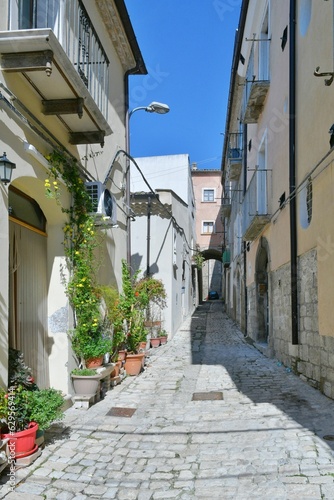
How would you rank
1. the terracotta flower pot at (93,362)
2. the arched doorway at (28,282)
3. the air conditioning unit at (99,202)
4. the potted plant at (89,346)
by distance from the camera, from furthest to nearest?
1. the air conditioning unit at (99,202)
2. the terracotta flower pot at (93,362)
3. the potted plant at (89,346)
4. the arched doorway at (28,282)

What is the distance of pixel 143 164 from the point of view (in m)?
22.0

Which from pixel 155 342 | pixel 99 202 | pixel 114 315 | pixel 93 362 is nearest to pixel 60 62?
pixel 99 202

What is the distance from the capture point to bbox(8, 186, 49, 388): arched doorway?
485 cm

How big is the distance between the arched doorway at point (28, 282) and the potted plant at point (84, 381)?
384mm

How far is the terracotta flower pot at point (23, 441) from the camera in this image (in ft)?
11.9

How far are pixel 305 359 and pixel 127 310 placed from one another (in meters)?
3.53

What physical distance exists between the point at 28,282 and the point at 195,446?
9.21 ft

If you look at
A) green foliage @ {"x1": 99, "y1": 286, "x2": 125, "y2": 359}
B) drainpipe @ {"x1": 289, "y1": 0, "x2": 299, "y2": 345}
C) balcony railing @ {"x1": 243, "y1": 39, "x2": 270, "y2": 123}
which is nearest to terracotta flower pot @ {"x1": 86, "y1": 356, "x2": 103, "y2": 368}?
green foliage @ {"x1": 99, "y1": 286, "x2": 125, "y2": 359}

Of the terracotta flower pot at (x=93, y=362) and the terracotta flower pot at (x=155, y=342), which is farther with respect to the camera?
the terracotta flower pot at (x=155, y=342)

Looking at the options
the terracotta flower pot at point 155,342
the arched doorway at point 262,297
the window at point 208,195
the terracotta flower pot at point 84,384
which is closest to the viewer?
the terracotta flower pot at point 84,384

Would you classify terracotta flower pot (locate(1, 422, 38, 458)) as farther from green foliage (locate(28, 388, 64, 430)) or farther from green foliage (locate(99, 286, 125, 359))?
green foliage (locate(99, 286, 125, 359))

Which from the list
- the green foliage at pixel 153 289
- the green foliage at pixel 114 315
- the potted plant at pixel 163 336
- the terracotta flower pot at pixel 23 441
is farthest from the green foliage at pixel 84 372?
the potted plant at pixel 163 336

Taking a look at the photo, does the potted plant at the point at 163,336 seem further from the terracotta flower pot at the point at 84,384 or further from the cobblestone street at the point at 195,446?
the terracotta flower pot at the point at 84,384

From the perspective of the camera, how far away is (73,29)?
16.9 ft
